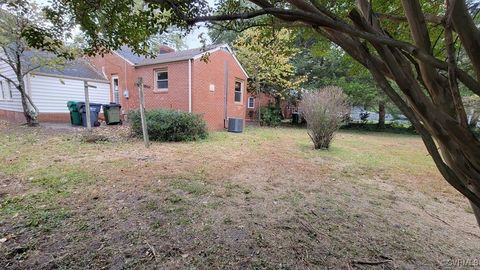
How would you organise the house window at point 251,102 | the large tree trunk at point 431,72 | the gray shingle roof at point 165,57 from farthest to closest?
1. the house window at point 251,102
2. the gray shingle roof at point 165,57
3. the large tree trunk at point 431,72

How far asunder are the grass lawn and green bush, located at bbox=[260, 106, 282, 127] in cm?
1174

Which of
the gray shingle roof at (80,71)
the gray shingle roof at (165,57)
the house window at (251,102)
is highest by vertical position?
the gray shingle roof at (165,57)

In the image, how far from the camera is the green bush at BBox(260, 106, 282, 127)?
693 inches

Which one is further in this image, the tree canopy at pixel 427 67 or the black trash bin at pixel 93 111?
the black trash bin at pixel 93 111

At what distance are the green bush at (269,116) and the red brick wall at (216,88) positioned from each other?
316 centimetres

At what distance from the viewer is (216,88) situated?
1310 cm

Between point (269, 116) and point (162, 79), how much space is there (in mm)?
7994

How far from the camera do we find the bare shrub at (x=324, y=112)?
7660 mm

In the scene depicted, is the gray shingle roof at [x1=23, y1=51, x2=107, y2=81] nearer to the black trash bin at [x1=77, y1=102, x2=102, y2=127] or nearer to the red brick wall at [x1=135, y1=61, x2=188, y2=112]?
the black trash bin at [x1=77, y1=102, x2=102, y2=127]

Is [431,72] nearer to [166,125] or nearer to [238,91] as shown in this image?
[166,125]

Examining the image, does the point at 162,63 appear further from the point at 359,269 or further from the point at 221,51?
Result: the point at 359,269

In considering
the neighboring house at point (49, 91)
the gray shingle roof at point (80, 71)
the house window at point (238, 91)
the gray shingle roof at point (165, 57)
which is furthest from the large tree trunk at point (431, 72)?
the gray shingle roof at point (80, 71)

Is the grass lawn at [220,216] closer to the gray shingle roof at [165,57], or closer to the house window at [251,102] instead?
the gray shingle roof at [165,57]

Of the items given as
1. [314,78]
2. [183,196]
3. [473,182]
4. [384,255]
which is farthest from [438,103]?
[314,78]
